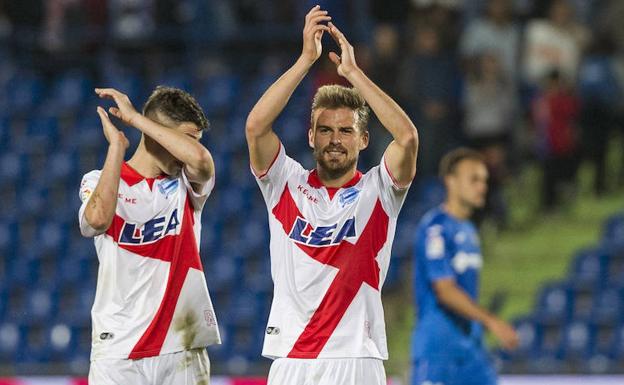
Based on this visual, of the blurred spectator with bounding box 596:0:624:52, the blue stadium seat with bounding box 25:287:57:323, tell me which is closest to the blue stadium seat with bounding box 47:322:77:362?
the blue stadium seat with bounding box 25:287:57:323

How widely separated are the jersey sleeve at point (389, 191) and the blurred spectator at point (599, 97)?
7.84 meters

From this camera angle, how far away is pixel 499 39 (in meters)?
14.0

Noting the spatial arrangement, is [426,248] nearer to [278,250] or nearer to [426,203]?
[278,250]

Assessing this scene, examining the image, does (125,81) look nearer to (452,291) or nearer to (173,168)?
(452,291)

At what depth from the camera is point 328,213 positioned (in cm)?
605

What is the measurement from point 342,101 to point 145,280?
3.89 feet

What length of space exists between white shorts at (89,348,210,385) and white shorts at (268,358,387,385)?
46cm

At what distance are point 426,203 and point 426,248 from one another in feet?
17.1

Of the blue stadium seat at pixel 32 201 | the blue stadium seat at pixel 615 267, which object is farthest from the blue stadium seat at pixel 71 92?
the blue stadium seat at pixel 615 267

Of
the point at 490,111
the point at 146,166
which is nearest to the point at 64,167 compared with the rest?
the point at 490,111

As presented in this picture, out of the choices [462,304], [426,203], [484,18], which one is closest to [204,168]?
[462,304]

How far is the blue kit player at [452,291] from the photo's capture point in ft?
27.3

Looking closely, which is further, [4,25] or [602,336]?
[4,25]

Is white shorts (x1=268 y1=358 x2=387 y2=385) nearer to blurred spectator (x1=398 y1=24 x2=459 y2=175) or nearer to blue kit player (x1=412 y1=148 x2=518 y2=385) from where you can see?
blue kit player (x1=412 y1=148 x2=518 y2=385)
